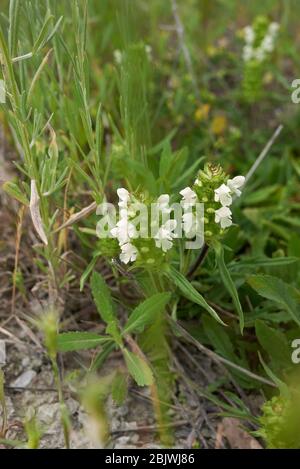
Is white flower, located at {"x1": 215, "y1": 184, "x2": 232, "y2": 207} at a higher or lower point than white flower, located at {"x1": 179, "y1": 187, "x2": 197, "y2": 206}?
lower

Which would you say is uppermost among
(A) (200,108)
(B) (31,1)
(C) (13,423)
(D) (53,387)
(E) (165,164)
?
(A) (200,108)

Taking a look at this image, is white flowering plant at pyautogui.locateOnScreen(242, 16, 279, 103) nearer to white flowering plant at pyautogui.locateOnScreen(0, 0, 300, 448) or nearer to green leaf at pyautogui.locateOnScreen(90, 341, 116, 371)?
white flowering plant at pyautogui.locateOnScreen(0, 0, 300, 448)

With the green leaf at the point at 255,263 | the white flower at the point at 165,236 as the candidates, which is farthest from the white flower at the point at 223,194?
the green leaf at the point at 255,263

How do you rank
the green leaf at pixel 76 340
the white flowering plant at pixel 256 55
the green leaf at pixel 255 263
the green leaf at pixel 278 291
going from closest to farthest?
the green leaf at pixel 76 340 < the green leaf at pixel 278 291 < the green leaf at pixel 255 263 < the white flowering plant at pixel 256 55

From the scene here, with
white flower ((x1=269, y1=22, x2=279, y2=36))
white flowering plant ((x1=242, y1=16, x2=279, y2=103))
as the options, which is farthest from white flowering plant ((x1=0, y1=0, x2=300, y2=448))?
white flower ((x1=269, y1=22, x2=279, y2=36))

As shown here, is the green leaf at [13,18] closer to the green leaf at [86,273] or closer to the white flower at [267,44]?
the green leaf at [86,273]
